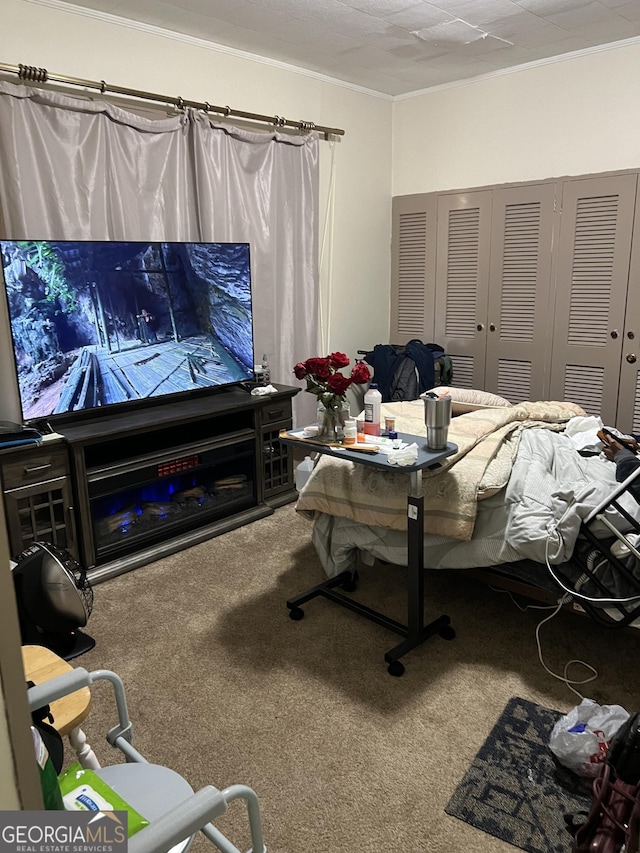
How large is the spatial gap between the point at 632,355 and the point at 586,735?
2.73 m

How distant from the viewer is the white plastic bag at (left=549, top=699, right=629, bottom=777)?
187 cm

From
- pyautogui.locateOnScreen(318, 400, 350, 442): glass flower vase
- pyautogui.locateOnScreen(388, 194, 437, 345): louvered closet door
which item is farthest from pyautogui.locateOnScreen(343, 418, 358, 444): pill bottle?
pyautogui.locateOnScreen(388, 194, 437, 345): louvered closet door

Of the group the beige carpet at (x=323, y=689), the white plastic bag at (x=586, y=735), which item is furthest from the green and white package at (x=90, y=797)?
the white plastic bag at (x=586, y=735)

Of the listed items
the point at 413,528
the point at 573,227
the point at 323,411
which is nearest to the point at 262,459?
the point at 323,411

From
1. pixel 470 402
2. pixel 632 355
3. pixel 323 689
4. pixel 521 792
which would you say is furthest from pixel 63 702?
pixel 632 355

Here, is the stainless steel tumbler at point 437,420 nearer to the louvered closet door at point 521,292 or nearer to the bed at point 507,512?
the bed at point 507,512

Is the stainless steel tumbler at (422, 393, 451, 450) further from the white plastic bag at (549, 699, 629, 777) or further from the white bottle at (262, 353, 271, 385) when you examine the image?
the white bottle at (262, 353, 271, 385)

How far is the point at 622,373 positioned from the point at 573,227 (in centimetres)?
99

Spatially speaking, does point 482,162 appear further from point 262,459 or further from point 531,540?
point 531,540

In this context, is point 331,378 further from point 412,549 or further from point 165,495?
point 165,495

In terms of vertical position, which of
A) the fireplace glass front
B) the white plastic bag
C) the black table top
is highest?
the black table top

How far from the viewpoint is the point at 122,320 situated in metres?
3.24

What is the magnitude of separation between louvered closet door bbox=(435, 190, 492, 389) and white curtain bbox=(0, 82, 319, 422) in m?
1.00

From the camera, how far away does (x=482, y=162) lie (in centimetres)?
455
